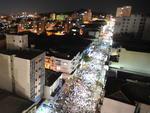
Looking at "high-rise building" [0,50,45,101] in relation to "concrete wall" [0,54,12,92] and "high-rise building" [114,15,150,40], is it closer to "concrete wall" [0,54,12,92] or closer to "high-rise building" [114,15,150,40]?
"concrete wall" [0,54,12,92]

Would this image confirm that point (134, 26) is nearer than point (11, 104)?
No

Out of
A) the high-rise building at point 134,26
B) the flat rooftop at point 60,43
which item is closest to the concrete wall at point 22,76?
the flat rooftop at point 60,43

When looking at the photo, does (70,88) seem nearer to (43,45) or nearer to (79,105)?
(79,105)

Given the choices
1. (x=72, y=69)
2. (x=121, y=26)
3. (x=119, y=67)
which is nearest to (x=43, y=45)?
(x=72, y=69)

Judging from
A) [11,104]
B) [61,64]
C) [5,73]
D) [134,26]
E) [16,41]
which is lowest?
[11,104]

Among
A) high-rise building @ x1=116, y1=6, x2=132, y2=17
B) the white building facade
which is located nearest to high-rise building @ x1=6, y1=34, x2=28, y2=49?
the white building facade

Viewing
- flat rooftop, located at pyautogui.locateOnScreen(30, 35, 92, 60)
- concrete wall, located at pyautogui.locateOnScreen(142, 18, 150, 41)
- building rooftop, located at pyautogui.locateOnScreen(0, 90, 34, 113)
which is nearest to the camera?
building rooftop, located at pyautogui.locateOnScreen(0, 90, 34, 113)

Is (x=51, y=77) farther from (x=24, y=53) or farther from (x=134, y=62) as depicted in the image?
(x=134, y=62)

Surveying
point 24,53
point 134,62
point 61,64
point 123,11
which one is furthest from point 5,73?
point 123,11
